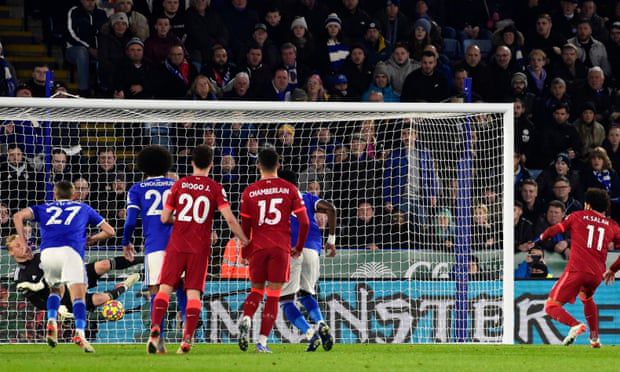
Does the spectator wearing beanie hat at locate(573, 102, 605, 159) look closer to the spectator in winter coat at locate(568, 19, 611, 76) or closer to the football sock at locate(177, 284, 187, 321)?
the spectator in winter coat at locate(568, 19, 611, 76)

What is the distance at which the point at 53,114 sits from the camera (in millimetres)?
16234

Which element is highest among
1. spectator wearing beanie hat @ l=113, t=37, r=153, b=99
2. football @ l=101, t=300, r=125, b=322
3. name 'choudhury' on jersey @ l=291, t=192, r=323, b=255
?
spectator wearing beanie hat @ l=113, t=37, r=153, b=99

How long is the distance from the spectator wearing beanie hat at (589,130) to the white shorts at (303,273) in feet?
25.7

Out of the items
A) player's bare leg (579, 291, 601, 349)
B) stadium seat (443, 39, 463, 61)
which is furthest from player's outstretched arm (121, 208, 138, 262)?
stadium seat (443, 39, 463, 61)

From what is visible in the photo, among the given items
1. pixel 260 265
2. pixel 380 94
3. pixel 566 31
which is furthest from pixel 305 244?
pixel 566 31

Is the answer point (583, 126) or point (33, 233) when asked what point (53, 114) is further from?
point (583, 126)

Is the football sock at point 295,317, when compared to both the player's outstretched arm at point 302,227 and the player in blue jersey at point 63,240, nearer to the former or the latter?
the player's outstretched arm at point 302,227

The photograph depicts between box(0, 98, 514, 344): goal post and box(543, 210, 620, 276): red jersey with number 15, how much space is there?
993mm

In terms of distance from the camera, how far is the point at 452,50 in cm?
2270

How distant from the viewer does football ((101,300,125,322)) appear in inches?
609

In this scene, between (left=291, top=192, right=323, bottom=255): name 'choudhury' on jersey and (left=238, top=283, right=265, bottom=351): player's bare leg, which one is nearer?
(left=238, top=283, right=265, bottom=351): player's bare leg

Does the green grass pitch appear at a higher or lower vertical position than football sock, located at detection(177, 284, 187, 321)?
lower

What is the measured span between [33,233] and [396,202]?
4.56m

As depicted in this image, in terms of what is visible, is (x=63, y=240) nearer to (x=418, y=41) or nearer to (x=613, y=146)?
(x=418, y=41)
